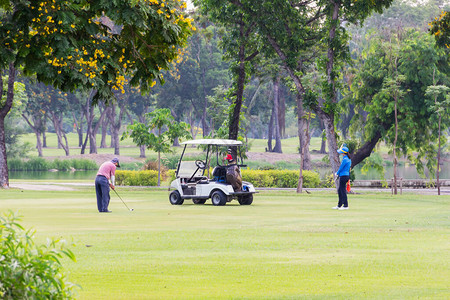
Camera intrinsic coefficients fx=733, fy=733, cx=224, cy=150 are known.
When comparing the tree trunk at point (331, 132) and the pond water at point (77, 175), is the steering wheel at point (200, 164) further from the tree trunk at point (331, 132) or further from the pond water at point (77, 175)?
the pond water at point (77, 175)

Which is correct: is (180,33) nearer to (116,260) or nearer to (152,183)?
(116,260)

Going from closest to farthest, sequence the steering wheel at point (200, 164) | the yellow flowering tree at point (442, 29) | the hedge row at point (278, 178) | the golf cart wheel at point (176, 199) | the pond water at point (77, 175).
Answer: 1. the yellow flowering tree at point (442, 29)
2. the steering wheel at point (200, 164)
3. the golf cart wheel at point (176, 199)
4. the hedge row at point (278, 178)
5. the pond water at point (77, 175)

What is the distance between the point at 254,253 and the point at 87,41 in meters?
4.48

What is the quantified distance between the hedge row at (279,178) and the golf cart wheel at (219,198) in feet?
51.1


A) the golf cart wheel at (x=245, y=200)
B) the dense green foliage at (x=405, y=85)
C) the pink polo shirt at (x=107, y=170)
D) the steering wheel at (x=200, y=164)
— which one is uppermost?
the dense green foliage at (x=405, y=85)

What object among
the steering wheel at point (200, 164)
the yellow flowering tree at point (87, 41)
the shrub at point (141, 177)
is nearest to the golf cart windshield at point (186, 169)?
the steering wheel at point (200, 164)

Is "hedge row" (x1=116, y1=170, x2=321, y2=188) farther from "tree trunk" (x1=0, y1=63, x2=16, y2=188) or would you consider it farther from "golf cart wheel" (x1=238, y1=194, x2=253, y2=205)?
"golf cart wheel" (x1=238, y1=194, x2=253, y2=205)

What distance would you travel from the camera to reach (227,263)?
1133cm

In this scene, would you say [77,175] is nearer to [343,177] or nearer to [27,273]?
[343,177]

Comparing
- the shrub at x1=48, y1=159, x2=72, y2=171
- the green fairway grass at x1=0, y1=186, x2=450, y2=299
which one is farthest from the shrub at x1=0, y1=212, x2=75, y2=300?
the shrub at x1=48, y1=159, x2=72, y2=171

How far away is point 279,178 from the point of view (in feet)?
137

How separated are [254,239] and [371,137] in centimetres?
2762

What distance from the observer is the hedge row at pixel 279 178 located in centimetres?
4141

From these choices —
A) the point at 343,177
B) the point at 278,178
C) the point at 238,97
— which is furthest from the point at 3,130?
the point at 343,177
